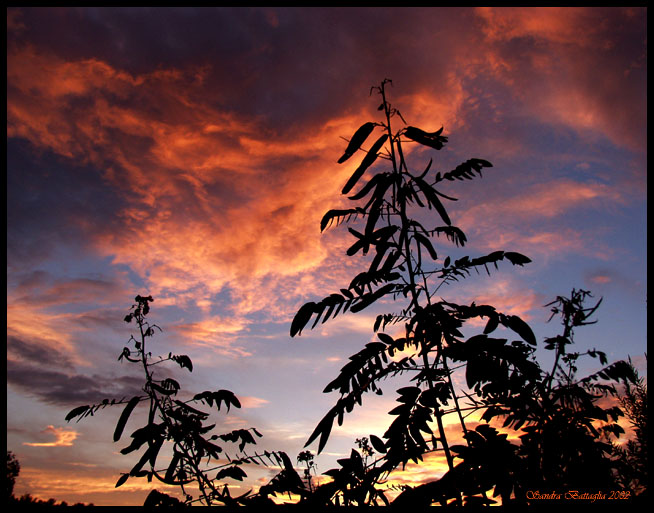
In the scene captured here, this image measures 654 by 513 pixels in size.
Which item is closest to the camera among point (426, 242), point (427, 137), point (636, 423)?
point (426, 242)

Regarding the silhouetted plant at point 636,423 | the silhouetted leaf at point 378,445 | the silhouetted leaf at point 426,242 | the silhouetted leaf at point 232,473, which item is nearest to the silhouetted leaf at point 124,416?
the silhouetted leaf at point 232,473

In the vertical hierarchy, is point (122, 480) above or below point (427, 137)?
below

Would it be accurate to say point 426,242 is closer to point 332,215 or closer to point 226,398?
point 332,215

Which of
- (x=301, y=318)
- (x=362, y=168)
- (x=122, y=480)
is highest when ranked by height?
(x=362, y=168)

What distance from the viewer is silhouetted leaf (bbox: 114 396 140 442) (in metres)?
2.82

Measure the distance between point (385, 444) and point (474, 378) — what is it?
1.66 feet

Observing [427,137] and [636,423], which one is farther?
[636,423]

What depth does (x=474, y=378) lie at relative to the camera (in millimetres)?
1888

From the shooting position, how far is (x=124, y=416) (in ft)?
9.67

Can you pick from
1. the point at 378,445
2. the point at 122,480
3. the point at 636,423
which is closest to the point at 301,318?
the point at 378,445

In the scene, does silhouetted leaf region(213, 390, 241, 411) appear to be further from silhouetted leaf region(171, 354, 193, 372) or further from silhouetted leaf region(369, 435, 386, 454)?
silhouetted leaf region(369, 435, 386, 454)

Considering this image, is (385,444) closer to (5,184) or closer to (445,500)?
(445,500)

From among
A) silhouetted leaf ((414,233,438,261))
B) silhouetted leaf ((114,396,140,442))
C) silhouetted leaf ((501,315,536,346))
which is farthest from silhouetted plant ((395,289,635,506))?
silhouetted leaf ((114,396,140,442))

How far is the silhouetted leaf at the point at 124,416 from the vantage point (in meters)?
2.82
